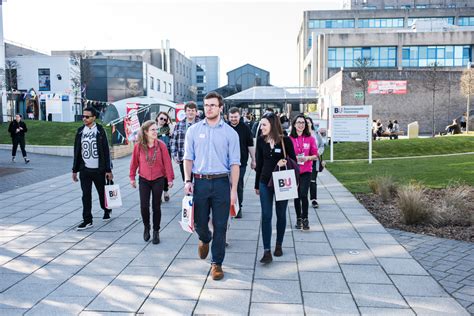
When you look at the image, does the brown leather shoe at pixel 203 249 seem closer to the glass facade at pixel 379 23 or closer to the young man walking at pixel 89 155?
the young man walking at pixel 89 155

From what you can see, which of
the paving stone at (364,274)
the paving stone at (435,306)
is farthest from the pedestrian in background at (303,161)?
the paving stone at (435,306)

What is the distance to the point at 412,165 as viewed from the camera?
15148 millimetres

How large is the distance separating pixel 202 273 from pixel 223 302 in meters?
0.86

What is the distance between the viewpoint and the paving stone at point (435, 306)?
414 centimetres

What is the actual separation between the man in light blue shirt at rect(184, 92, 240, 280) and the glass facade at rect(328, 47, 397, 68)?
50245 millimetres

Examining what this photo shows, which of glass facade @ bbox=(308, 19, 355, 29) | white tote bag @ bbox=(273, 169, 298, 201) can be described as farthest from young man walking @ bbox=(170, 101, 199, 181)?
glass facade @ bbox=(308, 19, 355, 29)

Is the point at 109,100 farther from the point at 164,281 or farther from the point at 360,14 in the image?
the point at 164,281

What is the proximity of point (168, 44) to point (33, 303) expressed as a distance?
231 feet

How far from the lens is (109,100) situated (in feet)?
167

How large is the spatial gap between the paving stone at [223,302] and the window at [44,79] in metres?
44.1

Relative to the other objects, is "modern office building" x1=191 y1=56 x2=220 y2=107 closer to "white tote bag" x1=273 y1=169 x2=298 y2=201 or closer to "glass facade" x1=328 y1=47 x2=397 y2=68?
"glass facade" x1=328 y1=47 x2=397 y2=68

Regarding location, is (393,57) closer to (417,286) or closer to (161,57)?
(161,57)

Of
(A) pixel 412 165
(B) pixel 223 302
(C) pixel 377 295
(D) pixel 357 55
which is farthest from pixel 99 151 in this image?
(D) pixel 357 55

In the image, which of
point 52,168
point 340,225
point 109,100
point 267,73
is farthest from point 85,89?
point 340,225
